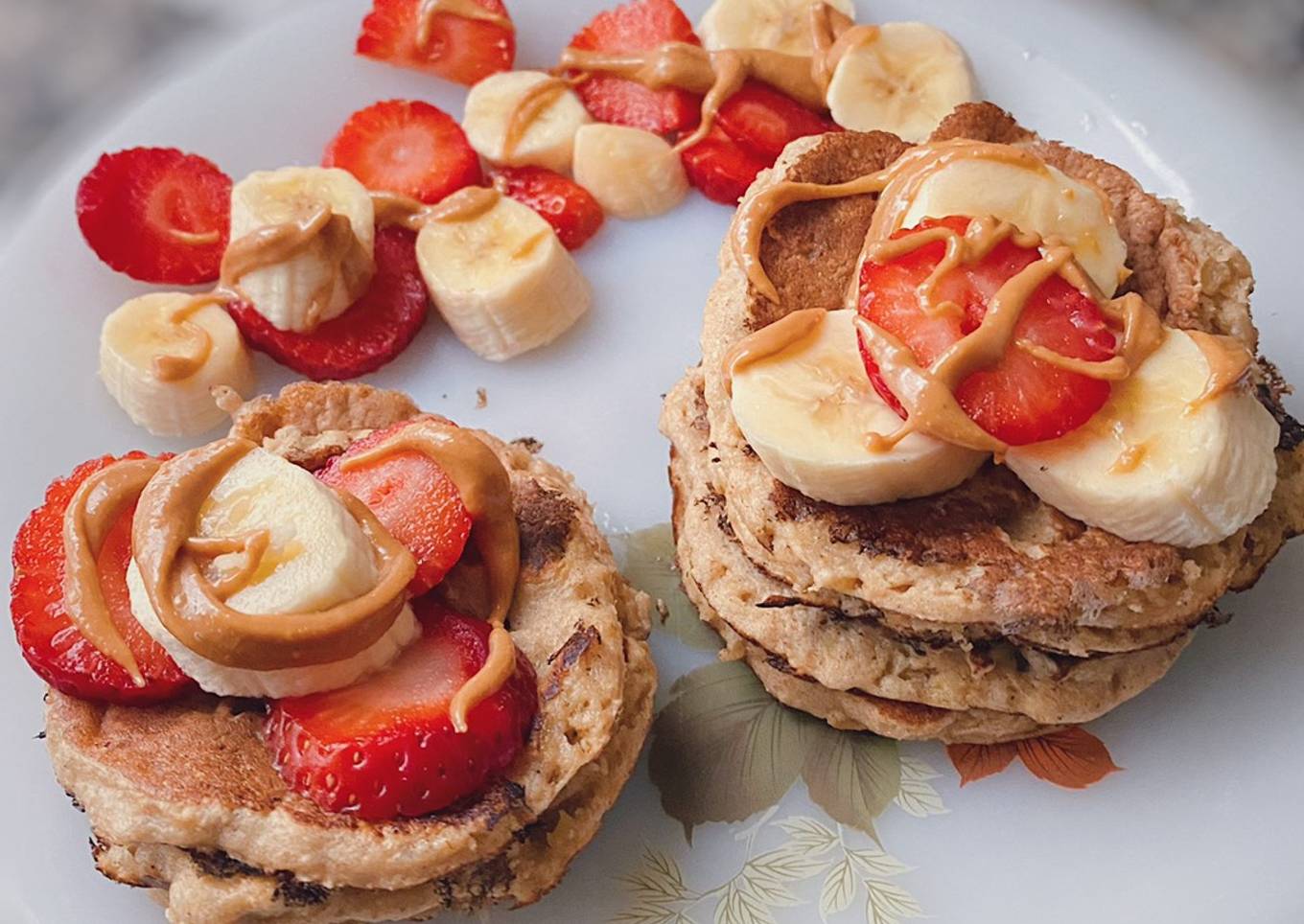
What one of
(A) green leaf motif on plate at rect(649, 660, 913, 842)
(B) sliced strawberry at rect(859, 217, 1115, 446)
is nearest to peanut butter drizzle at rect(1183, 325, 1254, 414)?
(B) sliced strawberry at rect(859, 217, 1115, 446)

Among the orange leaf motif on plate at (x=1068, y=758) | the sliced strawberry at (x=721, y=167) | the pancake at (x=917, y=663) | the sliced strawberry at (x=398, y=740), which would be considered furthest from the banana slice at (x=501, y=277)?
the orange leaf motif on plate at (x=1068, y=758)

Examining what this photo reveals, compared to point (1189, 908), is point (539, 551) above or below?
below

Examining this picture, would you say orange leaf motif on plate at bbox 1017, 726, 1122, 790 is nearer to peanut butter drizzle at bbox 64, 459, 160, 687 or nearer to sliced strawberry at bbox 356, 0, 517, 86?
peanut butter drizzle at bbox 64, 459, 160, 687

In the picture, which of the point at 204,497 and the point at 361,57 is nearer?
the point at 204,497

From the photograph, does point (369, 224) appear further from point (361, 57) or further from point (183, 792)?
point (183, 792)

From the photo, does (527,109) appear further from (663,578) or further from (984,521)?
(984,521)

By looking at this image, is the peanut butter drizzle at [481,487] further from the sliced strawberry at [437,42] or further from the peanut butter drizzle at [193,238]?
the sliced strawberry at [437,42]

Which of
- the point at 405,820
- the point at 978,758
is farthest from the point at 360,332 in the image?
the point at 978,758

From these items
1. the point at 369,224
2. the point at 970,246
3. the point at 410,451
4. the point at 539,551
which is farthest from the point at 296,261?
the point at 970,246
